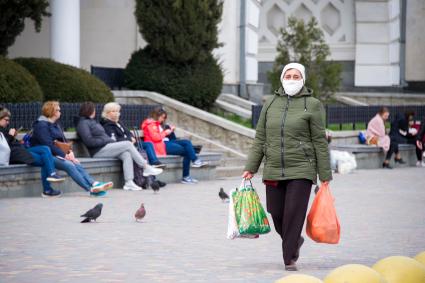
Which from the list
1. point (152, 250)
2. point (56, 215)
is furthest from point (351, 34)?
point (152, 250)

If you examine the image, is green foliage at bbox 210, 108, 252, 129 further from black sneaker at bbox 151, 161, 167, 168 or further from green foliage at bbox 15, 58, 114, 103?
black sneaker at bbox 151, 161, 167, 168

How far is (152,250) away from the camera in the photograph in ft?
35.8

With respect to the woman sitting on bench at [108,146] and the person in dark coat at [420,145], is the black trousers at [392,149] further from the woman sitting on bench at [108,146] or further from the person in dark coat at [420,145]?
the woman sitting on bench at [108,146]

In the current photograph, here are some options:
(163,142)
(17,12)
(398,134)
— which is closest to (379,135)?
(398,134)

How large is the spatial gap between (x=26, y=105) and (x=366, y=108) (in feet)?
42.3

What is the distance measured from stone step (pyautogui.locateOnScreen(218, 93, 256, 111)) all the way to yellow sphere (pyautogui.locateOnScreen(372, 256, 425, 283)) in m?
22.2

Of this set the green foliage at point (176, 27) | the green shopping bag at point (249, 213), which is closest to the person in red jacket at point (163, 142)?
the green foliage at point (176, 27)

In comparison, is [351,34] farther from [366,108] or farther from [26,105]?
[26,105]

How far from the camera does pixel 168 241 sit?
11656 millimetres

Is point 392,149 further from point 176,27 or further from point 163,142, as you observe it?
point 163,142

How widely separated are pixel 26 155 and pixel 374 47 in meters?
23.6

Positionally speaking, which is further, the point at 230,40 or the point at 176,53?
the point at 230,40

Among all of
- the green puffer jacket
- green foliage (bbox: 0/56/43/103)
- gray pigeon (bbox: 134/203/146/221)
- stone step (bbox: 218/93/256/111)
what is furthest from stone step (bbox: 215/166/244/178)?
the green puffer jacket

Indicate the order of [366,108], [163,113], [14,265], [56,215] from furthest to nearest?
[366,108] < [163,113] < [56,215] < [14,265]
